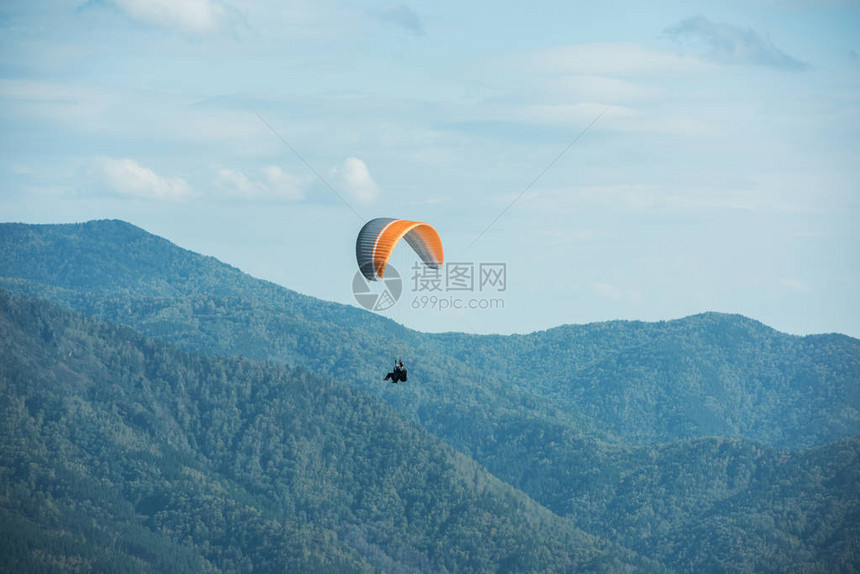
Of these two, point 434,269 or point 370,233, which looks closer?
point 370,233

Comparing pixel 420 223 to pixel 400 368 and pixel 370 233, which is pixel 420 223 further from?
pixel 400 368

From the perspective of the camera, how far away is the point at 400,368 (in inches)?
3570

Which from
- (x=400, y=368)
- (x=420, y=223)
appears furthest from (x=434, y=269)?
(x=400, y=368)

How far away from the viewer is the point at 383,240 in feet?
308

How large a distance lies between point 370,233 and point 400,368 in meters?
12.9

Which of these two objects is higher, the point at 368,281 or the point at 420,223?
the point at 420,223

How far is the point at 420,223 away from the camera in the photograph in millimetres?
98688

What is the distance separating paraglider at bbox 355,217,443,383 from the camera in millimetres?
93688

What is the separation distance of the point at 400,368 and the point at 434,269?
49.3 ft

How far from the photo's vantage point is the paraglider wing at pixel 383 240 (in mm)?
93750

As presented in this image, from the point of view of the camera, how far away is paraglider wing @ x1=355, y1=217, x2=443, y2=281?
93.8 m

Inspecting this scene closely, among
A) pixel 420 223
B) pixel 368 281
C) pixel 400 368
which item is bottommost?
pixel 400 368

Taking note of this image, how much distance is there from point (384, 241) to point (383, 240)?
0.14 metres

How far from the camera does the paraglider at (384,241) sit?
93.7 m
